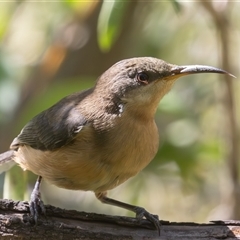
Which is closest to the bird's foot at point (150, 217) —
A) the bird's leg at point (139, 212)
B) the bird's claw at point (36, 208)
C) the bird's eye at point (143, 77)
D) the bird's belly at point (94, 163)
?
the bird's leg at point (139, 212)

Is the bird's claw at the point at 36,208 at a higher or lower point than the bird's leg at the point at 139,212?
lower

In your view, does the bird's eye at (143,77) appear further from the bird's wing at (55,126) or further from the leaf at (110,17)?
the bird's wing at (55,126)

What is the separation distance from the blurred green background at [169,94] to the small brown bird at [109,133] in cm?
61

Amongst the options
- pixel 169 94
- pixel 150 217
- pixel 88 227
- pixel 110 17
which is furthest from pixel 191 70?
pixel 88 227

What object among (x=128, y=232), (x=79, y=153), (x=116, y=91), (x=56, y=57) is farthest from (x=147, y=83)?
(x=56, y=57)

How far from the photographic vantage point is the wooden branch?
430cm

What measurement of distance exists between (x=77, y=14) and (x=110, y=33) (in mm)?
2320

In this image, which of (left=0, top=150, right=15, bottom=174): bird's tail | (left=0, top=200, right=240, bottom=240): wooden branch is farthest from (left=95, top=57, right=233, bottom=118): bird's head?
(left=0, top=150, right=15, bottom=174): bird's tail

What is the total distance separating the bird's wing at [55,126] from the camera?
16.7 ft

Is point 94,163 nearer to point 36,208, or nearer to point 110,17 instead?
point 36,208

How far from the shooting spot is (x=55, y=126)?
5309mm

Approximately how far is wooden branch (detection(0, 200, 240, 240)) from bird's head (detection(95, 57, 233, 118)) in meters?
1.02

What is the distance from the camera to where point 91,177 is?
489 cm

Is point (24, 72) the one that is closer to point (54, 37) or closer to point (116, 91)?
point (54, 37)
